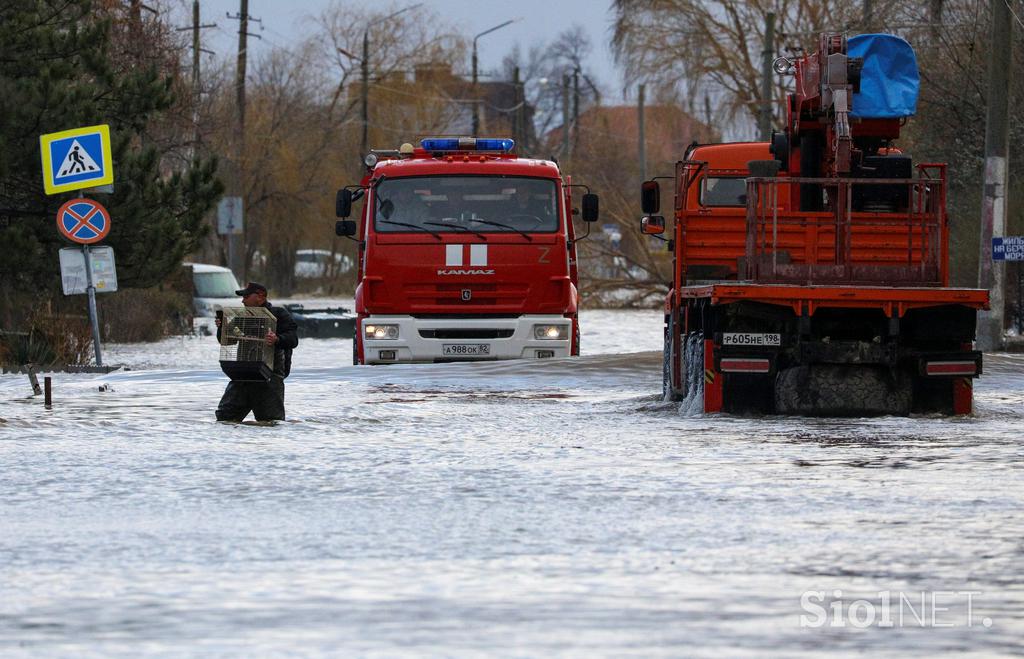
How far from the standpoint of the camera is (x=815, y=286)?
15.1m

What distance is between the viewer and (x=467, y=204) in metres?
21.0

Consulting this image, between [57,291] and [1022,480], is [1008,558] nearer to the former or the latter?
[1022,480]

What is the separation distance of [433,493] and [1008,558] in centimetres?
337

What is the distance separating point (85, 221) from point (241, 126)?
32923mm

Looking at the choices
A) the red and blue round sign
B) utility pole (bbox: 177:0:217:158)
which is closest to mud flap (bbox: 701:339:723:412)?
the red and blue round sign

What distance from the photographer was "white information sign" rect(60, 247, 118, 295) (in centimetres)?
2269

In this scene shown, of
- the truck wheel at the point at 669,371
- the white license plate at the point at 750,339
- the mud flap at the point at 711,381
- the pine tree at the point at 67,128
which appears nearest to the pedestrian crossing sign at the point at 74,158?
the pine tree at the point at 67,128

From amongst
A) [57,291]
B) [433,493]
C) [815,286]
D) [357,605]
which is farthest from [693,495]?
A: [57,291]

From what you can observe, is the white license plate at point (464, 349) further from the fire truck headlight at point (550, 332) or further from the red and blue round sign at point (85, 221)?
the red and blue round sign at point (85, 221)

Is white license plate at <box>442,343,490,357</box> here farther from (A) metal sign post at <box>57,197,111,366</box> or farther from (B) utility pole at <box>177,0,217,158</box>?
(B) utility pole at <box>177,0,217,158</box>

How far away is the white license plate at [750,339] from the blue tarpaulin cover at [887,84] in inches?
137

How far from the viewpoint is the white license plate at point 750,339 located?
15281 mm

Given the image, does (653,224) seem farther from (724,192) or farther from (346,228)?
(346,228)

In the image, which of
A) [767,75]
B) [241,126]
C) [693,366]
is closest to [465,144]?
[693,366]
